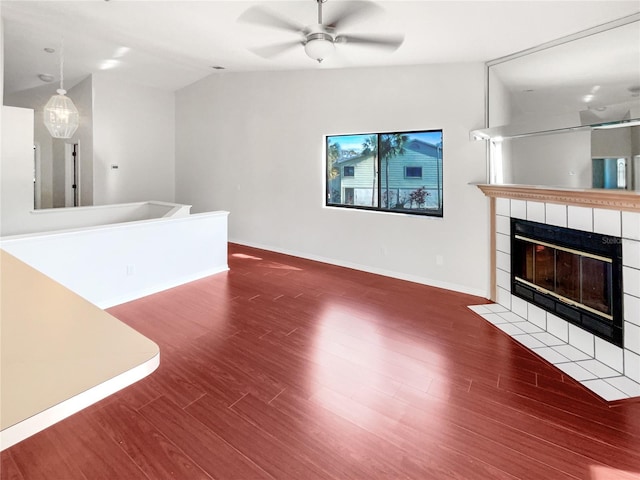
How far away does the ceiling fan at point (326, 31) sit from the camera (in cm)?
278

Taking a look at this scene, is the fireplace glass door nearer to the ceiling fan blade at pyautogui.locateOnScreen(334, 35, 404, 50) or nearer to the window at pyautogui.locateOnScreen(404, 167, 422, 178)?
the window at pyautogui.locateOnScreen(404, 167, 422, 178)

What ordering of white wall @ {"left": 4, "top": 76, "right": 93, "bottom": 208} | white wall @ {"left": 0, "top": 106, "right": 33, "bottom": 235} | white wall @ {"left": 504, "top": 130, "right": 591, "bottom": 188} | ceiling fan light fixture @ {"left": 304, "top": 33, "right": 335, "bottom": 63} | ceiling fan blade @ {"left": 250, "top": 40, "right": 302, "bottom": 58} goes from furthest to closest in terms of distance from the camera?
white wall @ {"left": 4, "top": 76, "right": 93, "bottom": 208} < white wall @ {"left": 0, "top": 106, "right": 33, "bottom": 235} < ceiling fan blade @ {"left": 250, "top": 40, "right": 302, "bottom": 58} < white wall @ {"left": 504, "top": 130, "right": 591, "bottom": 188} < ceiling fan light fixture @ {"left": 304, "top": 33, "right": 335, "bottom": 63}

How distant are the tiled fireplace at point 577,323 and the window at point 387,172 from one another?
1040 millimetres

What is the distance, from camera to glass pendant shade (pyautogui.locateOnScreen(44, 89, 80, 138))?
4.16 metres

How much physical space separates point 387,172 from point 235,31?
8.57 ft

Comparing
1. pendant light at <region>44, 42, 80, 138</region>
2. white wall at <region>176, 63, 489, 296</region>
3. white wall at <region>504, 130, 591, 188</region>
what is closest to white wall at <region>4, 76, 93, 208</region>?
white wall at <region>176, 63, 489, 296</region>

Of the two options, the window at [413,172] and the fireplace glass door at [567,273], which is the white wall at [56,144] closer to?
the window at [413,172]

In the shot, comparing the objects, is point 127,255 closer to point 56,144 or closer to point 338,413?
point 338,413

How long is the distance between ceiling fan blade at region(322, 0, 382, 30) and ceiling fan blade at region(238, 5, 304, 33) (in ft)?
0.95

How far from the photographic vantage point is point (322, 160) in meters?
5.55

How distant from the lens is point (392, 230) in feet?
15.9

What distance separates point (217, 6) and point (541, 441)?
4261mm

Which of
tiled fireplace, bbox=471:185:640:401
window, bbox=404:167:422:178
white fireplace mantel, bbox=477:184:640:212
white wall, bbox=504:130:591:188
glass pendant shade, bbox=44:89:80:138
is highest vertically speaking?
glass pendant shade, bbox=44:89:80:138

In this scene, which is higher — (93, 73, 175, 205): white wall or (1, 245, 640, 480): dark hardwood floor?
(93, 73, 175, 205): white wall
